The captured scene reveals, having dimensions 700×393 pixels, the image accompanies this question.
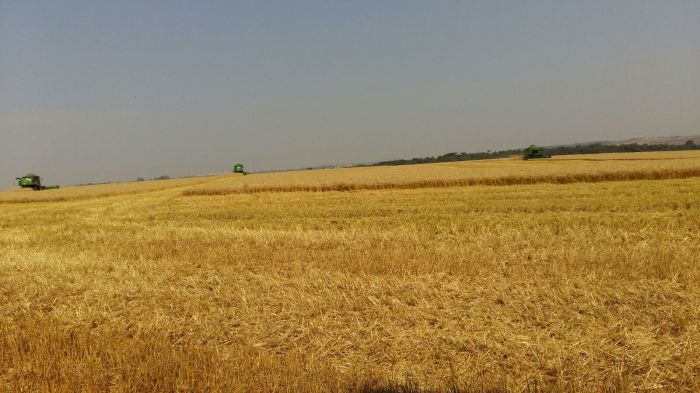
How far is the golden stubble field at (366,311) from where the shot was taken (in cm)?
416

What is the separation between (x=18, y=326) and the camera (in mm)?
5742

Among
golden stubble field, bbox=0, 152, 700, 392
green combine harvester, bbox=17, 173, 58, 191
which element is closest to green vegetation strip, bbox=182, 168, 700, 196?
golden stubble field, bbox=0, 152, 700, 392

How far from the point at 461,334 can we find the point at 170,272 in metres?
5.62

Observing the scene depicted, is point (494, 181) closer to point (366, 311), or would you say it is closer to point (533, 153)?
point (366, 311)

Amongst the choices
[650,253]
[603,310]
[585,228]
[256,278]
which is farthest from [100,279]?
[585,228]

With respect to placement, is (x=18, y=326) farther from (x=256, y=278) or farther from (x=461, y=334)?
(x=461, y=334)

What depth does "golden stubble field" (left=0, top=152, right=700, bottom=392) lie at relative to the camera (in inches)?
164

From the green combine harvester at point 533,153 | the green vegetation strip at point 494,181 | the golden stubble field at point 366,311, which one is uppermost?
the green combine harvester at point 533,153

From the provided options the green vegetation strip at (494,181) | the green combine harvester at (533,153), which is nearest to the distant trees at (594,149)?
the green combine harvester at (533,153)

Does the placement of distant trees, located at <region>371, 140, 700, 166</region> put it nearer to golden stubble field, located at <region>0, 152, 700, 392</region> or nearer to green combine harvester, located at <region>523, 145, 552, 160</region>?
green combine harvester, located at <region>523, 145, 552, 160</region>

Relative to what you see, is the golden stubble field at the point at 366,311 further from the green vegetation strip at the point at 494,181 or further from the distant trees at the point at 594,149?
the distant trees at the point at 594,149

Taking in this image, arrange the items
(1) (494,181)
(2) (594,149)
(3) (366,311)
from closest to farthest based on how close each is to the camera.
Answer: (3) (366,311)
(1) (494,181)
(2) (594,149)

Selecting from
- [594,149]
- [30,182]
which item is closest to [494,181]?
[30,182]

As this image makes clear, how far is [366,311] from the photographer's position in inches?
228
